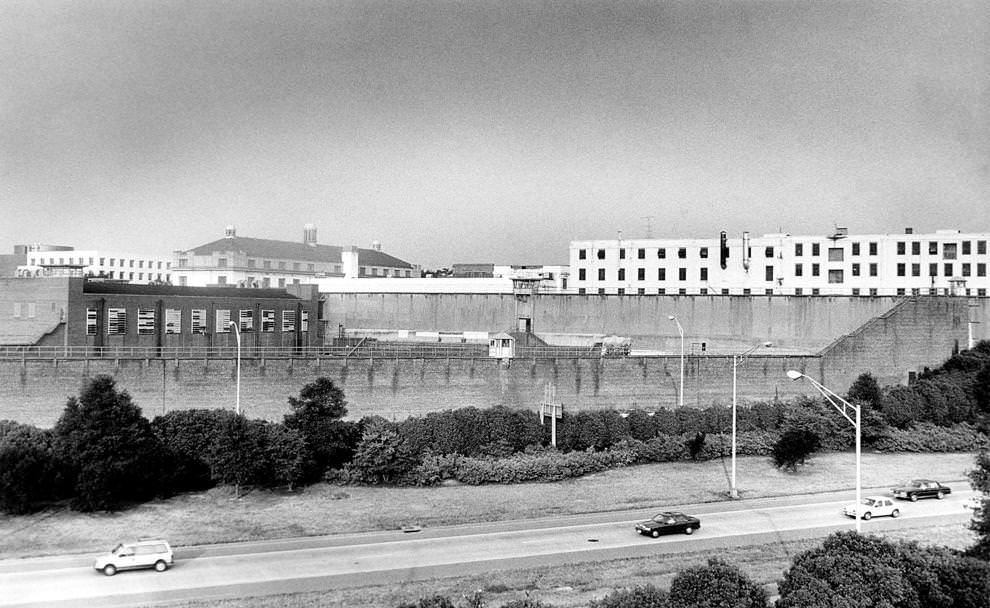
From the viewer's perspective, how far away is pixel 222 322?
5984cm

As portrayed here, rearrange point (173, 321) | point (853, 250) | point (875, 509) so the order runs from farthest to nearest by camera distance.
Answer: point (853, 250)
point (173, 321)
point (875, 509)

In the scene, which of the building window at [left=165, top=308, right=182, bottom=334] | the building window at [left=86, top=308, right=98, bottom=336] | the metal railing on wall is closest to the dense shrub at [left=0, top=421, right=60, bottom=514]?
the metal railing on wall

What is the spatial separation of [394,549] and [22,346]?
27590 mm

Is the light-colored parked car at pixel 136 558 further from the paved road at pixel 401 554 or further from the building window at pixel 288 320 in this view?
the building window at pixel 288 320

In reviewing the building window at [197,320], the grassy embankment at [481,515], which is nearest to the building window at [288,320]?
the building window at [197,320]

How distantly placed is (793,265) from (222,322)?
176 ft

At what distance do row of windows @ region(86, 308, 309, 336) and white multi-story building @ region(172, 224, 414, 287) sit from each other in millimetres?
21894

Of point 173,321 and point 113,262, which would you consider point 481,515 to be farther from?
point 113,262

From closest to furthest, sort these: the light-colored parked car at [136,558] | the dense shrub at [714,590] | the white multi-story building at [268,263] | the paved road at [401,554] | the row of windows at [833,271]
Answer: the dense shrub at [714,590] → the paved road at [401,554] → the light-colored parked car at [136,558] → the row of windows at [833,271] → the white multi-story building at [268,263]

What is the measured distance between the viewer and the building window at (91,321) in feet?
168

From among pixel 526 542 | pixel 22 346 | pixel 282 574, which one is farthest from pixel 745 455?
pixel 22 346

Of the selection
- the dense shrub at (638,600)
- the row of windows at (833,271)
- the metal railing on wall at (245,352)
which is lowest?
the dense shrub at (638,600)

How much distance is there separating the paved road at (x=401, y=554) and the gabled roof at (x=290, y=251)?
231ft

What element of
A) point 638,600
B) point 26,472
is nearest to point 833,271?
point 638,600
